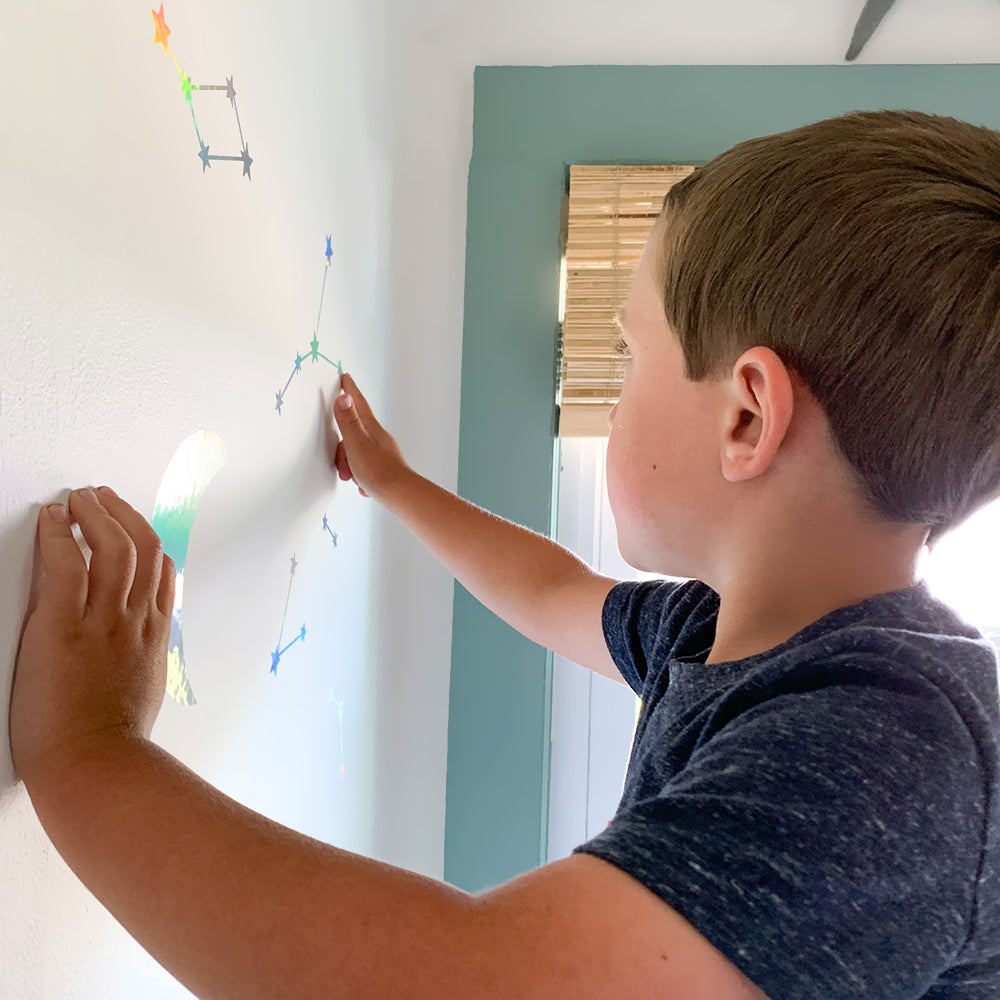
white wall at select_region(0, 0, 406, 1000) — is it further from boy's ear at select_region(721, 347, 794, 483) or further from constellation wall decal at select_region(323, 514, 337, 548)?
boy's ear at select_region(721, 347, 794, 483)

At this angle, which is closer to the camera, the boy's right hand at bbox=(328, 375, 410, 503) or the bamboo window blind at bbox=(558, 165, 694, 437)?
the boy's right hand at bbox=(328, 375, 410, 503)

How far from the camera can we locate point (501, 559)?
3.26 ft

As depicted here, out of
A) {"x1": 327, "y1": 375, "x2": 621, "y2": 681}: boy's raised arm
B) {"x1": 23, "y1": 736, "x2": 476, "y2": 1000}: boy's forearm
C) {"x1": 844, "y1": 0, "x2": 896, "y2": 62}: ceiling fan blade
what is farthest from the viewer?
{"x1": 844, "y1": 0, "x2": 896, "y2": 62}: ceiling fan blade

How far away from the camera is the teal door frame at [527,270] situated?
156 centimetres

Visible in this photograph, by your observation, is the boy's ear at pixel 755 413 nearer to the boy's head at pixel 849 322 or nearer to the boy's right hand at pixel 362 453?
the boy's head at pixel 849 322

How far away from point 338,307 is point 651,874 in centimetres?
82

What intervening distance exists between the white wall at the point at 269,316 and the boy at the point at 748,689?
0.08m

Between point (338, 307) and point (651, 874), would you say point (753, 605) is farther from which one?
point (338, 307)

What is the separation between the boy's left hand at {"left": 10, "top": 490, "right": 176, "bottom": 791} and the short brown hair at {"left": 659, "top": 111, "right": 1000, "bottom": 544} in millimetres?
384

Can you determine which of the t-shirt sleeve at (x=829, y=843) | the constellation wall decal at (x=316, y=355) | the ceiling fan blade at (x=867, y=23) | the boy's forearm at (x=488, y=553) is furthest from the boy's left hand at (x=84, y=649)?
the ceiling fan blade at (x=867, y=23)

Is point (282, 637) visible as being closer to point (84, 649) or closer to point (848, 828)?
point (84, 649)

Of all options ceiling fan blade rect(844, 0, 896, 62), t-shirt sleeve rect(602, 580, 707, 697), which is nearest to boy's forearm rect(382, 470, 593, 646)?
t-shirt sleeve rect(602, 580, 707, 697)

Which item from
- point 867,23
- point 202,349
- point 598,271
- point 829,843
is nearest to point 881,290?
point 829,843

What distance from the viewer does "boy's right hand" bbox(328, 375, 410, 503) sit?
1037 mm
